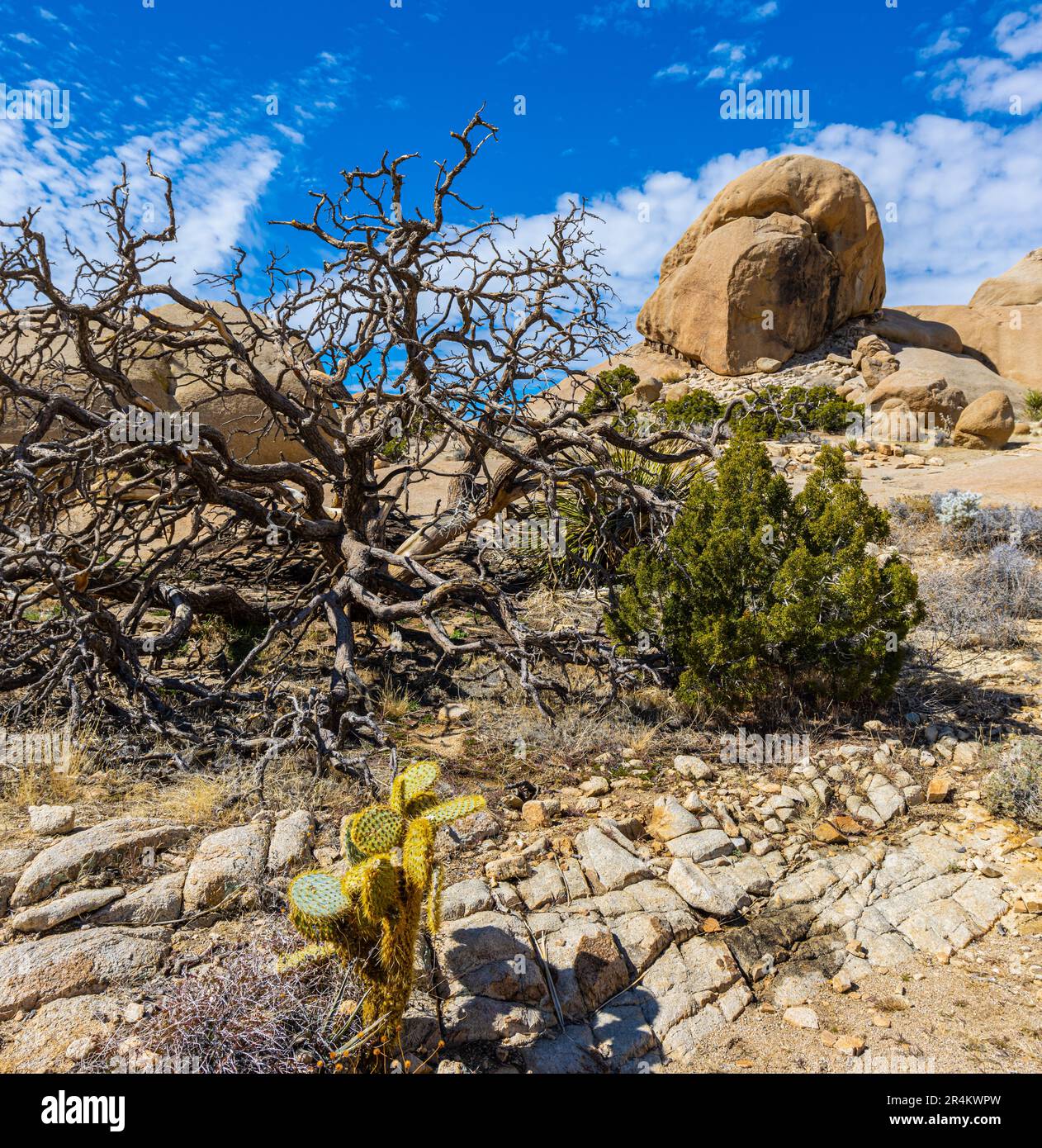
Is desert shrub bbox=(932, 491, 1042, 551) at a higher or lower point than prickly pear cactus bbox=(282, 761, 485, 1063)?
higher

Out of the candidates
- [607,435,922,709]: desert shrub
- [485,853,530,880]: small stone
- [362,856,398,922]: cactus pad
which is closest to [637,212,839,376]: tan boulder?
[607,435,922,709]: desert shrub

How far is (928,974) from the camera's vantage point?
9.91 feet

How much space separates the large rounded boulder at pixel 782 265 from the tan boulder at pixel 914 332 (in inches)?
34.1

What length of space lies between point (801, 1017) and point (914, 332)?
1312 inches

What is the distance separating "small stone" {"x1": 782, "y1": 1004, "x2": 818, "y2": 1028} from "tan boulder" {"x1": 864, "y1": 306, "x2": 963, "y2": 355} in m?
32.6

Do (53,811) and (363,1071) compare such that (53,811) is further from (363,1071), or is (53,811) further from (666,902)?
(666,902)

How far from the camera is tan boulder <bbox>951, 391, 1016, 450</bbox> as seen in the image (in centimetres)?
1773

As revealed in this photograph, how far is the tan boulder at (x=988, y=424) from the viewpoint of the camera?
17734mm

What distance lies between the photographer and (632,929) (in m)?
3.27

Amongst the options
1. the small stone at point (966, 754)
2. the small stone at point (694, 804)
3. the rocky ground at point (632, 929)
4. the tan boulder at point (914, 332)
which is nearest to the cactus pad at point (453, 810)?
the rocky ground at point (632, 929)

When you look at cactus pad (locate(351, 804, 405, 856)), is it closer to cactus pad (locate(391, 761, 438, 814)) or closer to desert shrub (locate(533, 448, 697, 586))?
cactus pad (locate(391, 761, 438, 814))

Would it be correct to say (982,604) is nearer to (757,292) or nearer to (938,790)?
(938,790)

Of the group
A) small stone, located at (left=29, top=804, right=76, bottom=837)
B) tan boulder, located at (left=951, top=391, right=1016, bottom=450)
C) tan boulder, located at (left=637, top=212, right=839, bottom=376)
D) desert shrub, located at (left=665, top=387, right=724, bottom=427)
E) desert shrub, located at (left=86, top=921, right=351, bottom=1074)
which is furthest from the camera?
tan boulder, located at (left=637, top=212, right=839, bottom=376)

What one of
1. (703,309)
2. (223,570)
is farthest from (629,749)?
(703,309)
